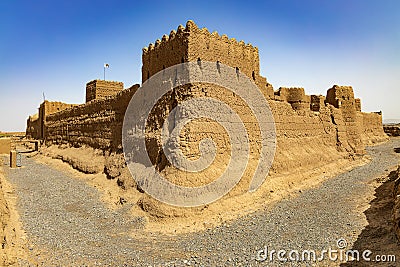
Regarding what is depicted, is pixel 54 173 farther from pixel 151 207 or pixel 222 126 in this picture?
pixel 222 126

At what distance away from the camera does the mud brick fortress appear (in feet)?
39.5

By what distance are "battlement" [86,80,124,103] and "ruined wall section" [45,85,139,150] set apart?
9.81 ft

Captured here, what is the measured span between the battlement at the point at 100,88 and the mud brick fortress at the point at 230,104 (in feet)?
0.29

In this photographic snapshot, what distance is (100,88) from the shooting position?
27234mm

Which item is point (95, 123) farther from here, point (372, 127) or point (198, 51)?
point (372, 127)

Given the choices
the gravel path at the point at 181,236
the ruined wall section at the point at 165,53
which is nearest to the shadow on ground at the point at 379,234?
the gravel path at the point at 181,236

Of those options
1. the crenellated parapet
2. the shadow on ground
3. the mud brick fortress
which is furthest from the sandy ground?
the crenellated parapet

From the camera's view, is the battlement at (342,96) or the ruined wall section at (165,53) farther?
the battlement at (342,96)

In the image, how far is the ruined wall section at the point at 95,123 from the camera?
54.6ft

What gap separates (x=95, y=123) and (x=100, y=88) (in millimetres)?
8586

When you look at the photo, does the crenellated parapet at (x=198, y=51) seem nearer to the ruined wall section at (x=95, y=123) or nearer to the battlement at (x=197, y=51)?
the battlement at (x=197, y=51)

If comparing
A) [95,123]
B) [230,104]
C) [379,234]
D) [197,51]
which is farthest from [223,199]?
[95,123]

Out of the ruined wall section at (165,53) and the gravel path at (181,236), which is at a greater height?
the ruined wall section at (165,53)

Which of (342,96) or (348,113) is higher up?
(342,96)
